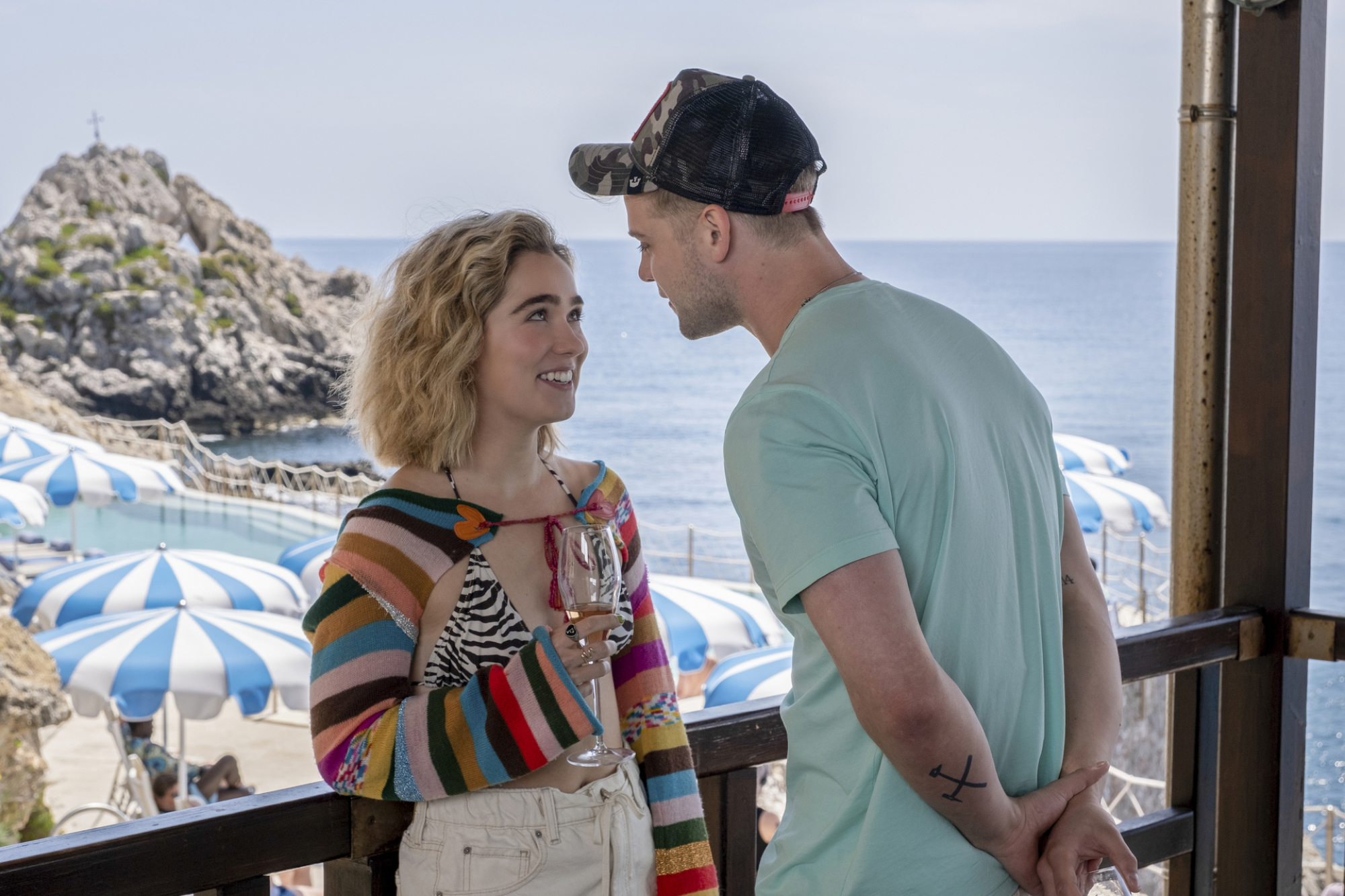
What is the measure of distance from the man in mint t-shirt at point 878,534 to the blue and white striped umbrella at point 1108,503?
1138cm

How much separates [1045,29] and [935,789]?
75347 millimetres

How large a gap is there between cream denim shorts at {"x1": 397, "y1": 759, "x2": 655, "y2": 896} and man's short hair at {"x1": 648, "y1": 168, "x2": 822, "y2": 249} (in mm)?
657

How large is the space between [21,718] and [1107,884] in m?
7.84

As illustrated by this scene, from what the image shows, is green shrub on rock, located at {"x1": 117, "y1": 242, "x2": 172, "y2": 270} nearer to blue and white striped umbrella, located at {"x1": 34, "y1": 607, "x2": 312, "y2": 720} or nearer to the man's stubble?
blue and white striped umbrella, located at {"x1": 34, "y1": 607, "x2": 312, "y2": 720}

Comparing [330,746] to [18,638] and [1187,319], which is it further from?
[18,638]

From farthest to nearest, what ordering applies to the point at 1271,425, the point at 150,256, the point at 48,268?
the point at 150,256 < the point at 48,268 < the point at 1271,425

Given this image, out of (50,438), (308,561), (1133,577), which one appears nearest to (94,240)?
(50,438)

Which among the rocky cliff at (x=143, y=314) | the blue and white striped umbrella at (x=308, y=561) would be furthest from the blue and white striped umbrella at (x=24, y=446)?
the rocky cliff at (x=143, y=314)

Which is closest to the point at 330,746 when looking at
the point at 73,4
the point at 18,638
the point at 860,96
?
the point at 18,638

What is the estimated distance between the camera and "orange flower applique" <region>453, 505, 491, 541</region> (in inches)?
56.2

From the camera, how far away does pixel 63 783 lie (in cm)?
1094

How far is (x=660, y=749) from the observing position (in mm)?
A: 1523

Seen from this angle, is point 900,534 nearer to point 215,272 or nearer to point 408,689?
point 408,689

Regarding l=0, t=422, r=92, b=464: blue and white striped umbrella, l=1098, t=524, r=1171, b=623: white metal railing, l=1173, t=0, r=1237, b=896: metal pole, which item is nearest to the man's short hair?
l=1173, t=0, r=1237, b=896: metal pole
